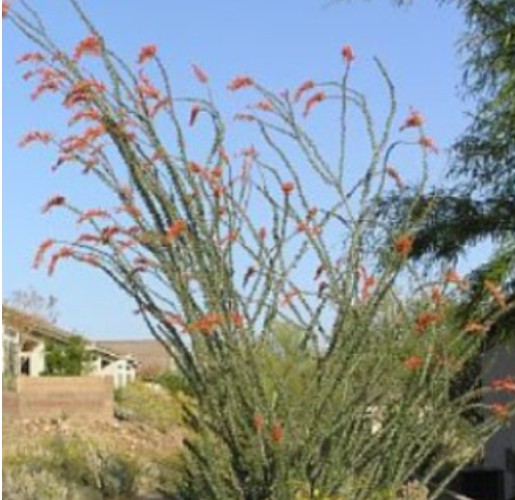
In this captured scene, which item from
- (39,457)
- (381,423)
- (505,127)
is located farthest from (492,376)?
(381,423)

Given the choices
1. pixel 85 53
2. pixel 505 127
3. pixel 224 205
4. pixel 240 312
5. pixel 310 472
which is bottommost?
pixel 310 472

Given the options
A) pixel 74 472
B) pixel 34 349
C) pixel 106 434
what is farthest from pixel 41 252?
pixel 34 349

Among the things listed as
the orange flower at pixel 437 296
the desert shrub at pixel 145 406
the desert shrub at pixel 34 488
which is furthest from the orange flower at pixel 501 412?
the desert shrub at pixel 145 406

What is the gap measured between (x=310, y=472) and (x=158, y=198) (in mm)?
1638

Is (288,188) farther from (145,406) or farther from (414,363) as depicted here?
(145,406)

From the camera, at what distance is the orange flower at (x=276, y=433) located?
6.89 m

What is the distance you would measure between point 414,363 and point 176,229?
154cm

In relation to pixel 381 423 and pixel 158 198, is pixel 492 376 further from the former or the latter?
pixel 158 198

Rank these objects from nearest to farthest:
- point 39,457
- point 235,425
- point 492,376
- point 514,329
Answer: point 235,425, point 514,329, point 492,376, point 39,457

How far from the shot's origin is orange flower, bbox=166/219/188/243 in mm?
6820

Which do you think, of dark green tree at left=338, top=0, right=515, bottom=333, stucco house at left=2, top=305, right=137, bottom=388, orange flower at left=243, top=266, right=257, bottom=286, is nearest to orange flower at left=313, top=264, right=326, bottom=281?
orange flower at left=243, top=266, right=257, bottom=286

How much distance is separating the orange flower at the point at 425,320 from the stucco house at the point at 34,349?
28.6m

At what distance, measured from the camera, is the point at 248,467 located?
23.5 feet

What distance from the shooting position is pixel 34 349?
47375 millimetres
